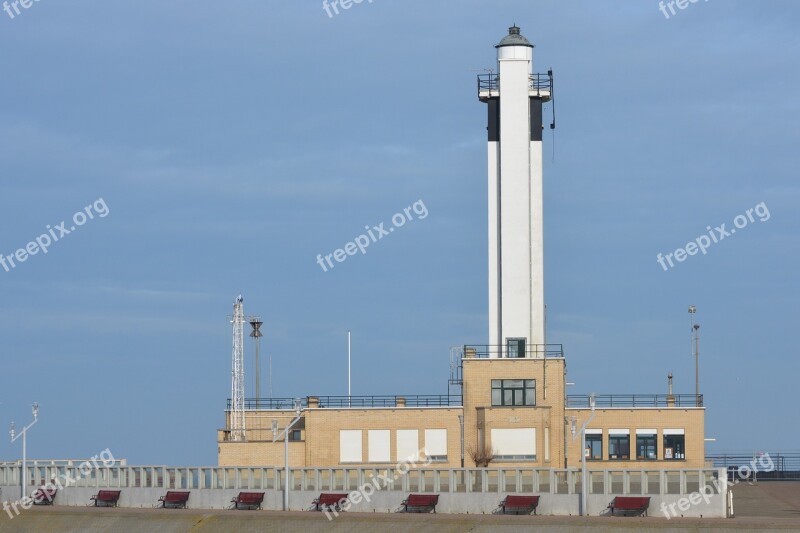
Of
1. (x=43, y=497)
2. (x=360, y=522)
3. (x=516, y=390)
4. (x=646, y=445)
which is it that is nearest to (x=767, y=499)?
(x=646, y=445)

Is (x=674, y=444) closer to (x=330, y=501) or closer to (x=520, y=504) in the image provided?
(x=520, y=504)

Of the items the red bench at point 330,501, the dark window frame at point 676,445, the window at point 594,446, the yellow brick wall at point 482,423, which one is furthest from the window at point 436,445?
the red bench at point 330,501

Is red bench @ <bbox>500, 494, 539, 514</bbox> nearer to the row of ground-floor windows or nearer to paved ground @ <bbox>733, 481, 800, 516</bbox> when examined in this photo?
paved ground @ <bbox>733, 481, 800, 516</bbox>

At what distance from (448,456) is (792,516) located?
28.7m

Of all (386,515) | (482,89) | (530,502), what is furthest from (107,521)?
(482,89)

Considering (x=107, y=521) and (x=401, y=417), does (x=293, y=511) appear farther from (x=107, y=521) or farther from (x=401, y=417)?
(x=401, y=417)

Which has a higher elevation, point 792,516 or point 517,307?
point 517,307

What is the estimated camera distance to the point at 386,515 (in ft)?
221

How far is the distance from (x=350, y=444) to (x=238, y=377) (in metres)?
8.71

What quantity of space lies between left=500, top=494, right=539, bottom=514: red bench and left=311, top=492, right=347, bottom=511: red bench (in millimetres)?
7227

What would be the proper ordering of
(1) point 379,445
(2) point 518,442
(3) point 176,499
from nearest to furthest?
(3) point 176,499
(2) point 518,442
(1) point 379,445

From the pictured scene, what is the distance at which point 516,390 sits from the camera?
89562 mm

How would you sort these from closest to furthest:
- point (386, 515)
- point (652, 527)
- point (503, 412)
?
point (652, 527) → point (386, 515) → point (503, 412)

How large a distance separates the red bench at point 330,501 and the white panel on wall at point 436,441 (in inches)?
831
